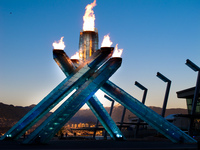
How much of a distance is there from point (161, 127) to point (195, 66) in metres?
9.91

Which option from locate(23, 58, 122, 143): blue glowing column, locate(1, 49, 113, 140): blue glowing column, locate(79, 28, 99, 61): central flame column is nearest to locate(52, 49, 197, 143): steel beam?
locate(23, 58, 122, 143): blue glowing column

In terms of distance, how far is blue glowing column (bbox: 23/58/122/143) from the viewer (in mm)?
16891

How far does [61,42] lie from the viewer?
22.7 meters

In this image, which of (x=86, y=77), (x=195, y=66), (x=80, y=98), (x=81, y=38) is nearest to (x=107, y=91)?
(x=86, y=77)

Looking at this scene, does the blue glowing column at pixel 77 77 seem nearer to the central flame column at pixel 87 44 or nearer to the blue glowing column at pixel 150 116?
the central flame column at pixel 87 44

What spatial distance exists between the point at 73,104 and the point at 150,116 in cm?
636

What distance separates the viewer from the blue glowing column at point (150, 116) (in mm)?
20438

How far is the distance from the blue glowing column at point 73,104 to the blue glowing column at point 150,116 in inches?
61.0

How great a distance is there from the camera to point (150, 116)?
829 inches

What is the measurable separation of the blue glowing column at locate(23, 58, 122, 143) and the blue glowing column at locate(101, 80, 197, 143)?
155 centimetres

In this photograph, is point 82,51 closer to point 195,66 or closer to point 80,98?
point 80,98

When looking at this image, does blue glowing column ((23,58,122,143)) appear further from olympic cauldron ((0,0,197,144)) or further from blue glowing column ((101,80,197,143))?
blue glowing column ((101,80,197,143))

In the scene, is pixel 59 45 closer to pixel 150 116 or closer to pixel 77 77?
pixel 77 77

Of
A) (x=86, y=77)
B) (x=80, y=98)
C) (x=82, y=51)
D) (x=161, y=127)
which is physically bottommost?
(x=161, y=127)
